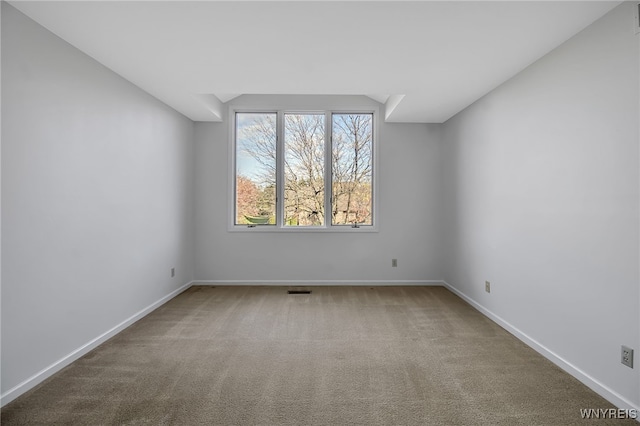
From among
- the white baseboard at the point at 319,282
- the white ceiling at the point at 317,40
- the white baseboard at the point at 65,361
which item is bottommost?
→ the white baseboard at the point at 65,361

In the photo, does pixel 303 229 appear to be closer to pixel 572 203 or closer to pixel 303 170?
pixel 303 170

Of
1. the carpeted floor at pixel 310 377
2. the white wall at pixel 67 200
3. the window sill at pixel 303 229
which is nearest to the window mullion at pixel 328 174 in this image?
the window sill at pixel 303 229

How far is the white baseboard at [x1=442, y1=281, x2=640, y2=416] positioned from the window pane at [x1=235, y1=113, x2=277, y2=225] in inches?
125

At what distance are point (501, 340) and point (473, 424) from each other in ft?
4.37

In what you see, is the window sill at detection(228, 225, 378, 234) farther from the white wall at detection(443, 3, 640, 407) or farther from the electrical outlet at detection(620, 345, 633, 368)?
the electrical outlet at detection(620, 345, 633, 368)

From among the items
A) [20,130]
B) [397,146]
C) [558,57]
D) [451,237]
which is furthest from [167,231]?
[558,57]

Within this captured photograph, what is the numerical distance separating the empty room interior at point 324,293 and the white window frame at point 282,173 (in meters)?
0.74

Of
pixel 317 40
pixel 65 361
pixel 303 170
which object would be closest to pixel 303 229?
pixel 303 170

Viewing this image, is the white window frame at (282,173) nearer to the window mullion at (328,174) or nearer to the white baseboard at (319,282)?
the window mullion at (328,174)

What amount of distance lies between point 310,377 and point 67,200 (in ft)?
7.20

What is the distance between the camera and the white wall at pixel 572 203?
1.90 metres

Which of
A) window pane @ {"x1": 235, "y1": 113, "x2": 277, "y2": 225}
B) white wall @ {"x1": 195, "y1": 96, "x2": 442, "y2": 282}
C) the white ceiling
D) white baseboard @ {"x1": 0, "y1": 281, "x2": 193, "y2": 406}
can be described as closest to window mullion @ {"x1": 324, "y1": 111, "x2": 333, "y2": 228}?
white wall @ {"x1": 195, "y1": 96, "x2": 442, "y2": 282}

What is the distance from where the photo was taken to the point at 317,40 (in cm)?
234

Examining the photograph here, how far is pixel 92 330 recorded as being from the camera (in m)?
2.68
